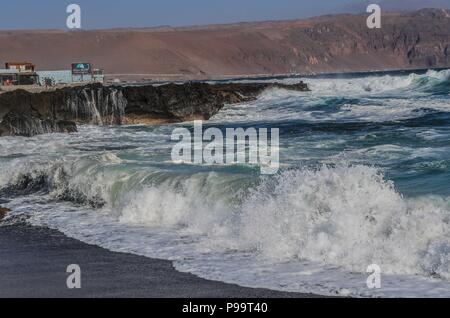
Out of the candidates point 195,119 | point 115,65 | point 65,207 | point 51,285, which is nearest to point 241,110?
point 195,119

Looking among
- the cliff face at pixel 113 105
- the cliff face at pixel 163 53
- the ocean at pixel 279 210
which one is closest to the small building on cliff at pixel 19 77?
the cliff face at pixel 113 105

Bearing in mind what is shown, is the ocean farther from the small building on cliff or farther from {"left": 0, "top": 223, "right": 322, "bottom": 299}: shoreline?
the small building on cliff

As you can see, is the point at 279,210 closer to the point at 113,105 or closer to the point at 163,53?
the point at 113,105

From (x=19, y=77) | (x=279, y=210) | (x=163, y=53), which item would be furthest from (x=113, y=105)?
(x=163, y=53)

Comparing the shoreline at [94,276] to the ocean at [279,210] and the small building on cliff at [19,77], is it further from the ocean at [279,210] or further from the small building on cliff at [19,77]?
the small building on cliff at [19,77]

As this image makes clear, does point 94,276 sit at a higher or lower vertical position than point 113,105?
lower
